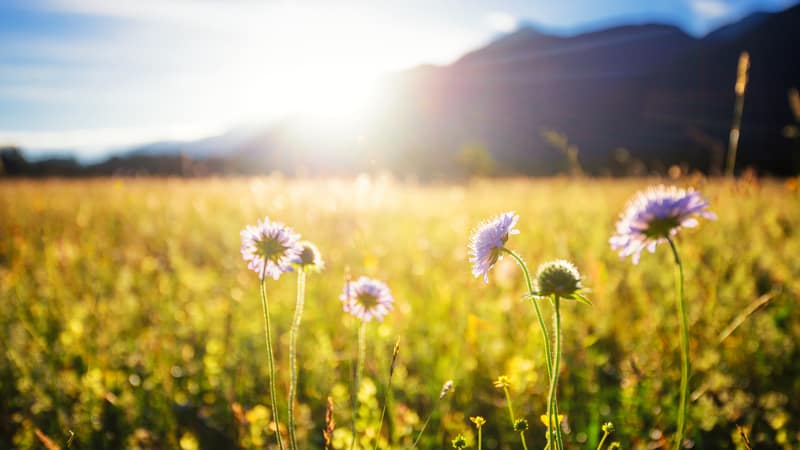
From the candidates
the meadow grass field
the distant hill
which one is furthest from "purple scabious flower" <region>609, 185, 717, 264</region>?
the distant hill

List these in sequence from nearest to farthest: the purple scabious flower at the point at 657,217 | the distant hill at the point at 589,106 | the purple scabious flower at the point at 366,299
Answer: the purple scabious flower at the point at 657,217
the purple scabious flower at the point at 366,299
the distant hill at the point at 589,106

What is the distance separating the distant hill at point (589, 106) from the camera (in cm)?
4062

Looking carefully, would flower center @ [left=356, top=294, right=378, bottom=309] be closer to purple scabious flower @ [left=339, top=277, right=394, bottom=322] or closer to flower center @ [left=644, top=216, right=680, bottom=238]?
purple scabious flower @ [left=339, top=277, right=394, bottom=322]

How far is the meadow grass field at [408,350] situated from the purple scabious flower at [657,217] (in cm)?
61

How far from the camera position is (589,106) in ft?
206

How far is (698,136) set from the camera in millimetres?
3326

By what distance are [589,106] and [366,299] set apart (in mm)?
67861

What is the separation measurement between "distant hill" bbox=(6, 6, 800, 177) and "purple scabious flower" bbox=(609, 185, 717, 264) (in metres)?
30.1

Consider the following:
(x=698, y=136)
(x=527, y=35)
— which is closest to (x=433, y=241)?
(x=698, y=136)

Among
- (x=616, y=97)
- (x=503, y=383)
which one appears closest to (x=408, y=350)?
(x=503, y=383)

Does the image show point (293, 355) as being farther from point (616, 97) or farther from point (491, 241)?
point (616, 97)

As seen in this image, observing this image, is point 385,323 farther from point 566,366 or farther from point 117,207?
point 117,207

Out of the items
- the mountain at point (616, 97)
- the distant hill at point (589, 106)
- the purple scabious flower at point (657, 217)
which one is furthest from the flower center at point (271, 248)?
the mountain at point (616, 97)

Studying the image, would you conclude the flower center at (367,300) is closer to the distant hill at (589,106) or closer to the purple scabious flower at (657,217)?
the purple scabious flower at (657,217)
